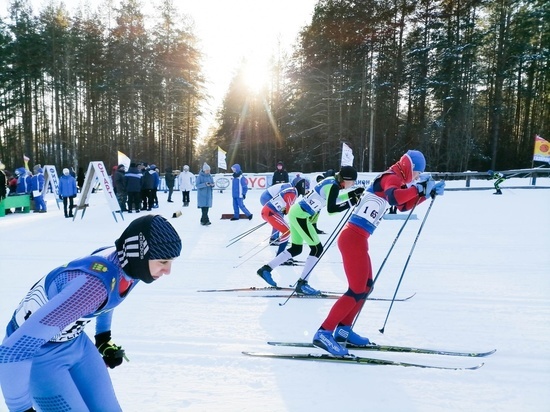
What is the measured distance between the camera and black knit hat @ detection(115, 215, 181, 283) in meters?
1.70

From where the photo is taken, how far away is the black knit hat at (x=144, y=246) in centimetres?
170

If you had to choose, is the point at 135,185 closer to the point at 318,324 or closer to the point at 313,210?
the point at 313,210

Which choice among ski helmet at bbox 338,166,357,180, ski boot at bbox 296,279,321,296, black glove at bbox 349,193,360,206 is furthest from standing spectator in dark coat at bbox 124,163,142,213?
ski helmet at bbox 338,166,357,180

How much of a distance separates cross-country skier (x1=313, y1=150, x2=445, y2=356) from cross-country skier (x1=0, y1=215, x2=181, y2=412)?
209cm

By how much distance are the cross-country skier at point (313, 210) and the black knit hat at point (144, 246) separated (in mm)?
3426

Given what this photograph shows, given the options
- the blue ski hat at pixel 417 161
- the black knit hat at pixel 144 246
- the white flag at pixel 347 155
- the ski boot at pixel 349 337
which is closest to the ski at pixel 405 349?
the ski boot at pixel 349 337

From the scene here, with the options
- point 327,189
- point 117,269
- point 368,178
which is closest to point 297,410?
point 117,269

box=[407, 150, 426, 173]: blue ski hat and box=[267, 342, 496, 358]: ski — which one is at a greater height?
box=[407, 150, 426, 173]: blue ski hat

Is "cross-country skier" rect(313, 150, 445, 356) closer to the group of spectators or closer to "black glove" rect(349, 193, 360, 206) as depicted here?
"black glove" rect(349, 193, 360, 206)

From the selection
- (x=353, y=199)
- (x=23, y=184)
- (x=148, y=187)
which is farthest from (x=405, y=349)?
(x=23, y=184)

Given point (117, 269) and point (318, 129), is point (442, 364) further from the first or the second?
point (318, 129)

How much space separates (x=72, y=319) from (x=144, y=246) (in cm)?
40

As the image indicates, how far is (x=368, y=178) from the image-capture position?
707 inches

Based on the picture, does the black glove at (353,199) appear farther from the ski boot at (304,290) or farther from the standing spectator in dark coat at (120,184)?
the standing spectator in dark coat at (120,184)
